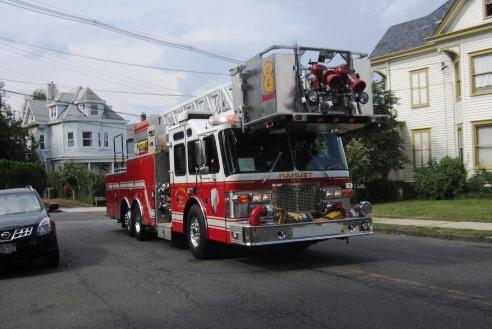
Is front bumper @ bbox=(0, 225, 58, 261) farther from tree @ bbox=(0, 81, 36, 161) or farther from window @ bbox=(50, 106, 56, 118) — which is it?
window @ bbox=(50, 106, 56, 118)

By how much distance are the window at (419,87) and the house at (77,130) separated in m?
29.8

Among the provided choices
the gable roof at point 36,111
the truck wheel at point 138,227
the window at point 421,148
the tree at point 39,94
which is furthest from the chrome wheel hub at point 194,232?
the tree at point 39,94

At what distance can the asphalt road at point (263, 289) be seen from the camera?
629 cm

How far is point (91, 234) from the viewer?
17594 mm

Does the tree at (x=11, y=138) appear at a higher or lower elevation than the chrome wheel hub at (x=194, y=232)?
→ higher

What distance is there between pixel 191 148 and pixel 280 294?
4359 millimetres

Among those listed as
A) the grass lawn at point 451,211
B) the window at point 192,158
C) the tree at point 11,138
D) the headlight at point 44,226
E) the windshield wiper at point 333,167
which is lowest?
the grass lawn at point 451,211

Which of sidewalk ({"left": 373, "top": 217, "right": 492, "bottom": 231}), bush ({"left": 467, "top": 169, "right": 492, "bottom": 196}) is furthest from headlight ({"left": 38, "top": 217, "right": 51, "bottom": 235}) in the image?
bush ({"left": 467, "top": 169, "right": 492, "bottom": 196})

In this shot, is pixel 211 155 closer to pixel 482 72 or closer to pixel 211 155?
pixel 211 155

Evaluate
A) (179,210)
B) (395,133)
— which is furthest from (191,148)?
(395,133)

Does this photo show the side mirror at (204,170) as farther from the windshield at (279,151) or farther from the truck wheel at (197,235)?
the truck wheel at (197,235)

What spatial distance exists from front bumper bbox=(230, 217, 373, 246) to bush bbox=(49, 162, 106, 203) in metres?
33.6

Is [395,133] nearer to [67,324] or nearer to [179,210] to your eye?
[179,210]

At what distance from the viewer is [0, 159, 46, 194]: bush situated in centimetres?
3784
